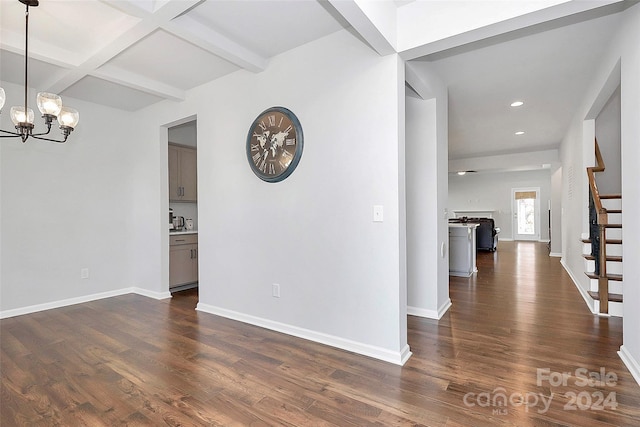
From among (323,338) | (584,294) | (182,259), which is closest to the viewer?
(323,338)

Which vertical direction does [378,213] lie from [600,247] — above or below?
above

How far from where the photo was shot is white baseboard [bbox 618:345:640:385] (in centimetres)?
216

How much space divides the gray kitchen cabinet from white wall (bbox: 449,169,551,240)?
10594mm

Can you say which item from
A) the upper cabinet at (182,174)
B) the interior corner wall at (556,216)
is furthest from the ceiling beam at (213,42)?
the interior corner wall at (556,216)

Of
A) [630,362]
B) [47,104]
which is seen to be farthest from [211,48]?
[630,362]

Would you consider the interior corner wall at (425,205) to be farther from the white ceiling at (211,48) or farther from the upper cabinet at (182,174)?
the upper cabinet at (182,174)

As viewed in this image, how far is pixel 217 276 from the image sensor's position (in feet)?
12.1

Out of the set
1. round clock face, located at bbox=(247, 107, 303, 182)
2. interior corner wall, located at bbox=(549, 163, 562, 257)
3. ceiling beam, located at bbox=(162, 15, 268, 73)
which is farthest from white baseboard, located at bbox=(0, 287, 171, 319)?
interior corner wall, located at bbox=(549, 163, 562, 257)

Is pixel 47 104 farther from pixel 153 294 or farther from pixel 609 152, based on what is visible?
pixel 609 152

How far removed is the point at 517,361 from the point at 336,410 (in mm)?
1485

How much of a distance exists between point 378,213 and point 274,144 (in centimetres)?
126

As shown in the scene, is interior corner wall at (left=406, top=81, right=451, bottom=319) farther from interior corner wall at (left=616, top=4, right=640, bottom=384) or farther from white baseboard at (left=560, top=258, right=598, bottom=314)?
white baseboard at (left=560, top=258, right=598, bottom=314)

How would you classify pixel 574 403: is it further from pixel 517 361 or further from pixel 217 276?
pixel 217 276

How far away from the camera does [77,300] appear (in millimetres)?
4211
